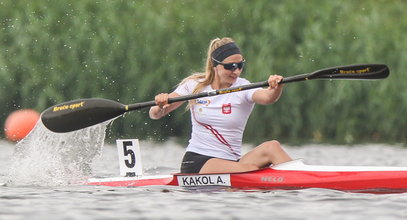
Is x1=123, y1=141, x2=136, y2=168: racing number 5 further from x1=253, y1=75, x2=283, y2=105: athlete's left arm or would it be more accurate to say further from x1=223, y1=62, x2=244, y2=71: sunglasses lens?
x1=253, y1=75, x2=283, y2=105: athlete's left arm

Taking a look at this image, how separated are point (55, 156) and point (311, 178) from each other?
10.1 ft

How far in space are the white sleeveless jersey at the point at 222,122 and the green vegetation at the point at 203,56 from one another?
276 inches

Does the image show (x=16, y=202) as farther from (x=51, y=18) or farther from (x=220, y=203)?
(x=51, y=18)

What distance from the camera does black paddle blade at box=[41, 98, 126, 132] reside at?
1089cm

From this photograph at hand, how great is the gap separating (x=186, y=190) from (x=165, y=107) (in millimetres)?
1038

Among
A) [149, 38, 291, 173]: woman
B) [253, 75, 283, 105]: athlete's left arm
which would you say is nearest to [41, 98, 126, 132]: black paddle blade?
[149, 38, 291, 173]: woman

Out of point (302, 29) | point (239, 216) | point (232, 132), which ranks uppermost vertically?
point (302, 29)

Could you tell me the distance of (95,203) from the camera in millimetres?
8867

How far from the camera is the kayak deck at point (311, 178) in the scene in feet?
31.4

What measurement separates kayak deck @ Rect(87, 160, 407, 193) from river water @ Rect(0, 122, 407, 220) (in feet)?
0.49

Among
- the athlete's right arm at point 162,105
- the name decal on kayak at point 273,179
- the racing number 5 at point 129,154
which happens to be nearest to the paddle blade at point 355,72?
the name decal on kayak at point 273,179

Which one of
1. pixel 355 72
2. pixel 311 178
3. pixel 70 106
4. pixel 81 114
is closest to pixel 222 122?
pixel 311 178

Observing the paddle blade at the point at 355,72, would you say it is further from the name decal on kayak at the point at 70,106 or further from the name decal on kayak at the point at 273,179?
the name decal on kayak at the point at 70,106

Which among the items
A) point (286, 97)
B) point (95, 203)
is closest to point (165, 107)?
point (95, 203)
